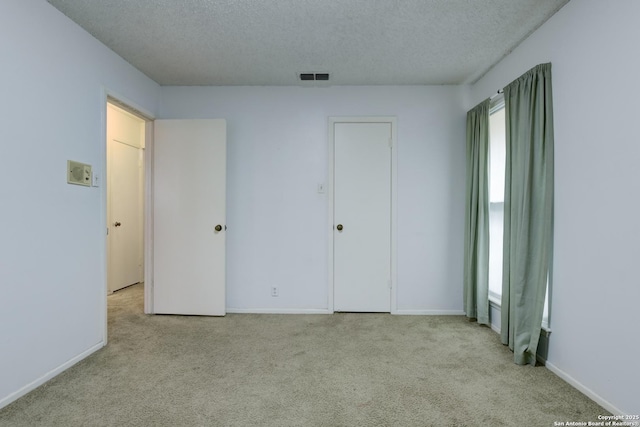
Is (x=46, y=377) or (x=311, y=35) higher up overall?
(x=311, y=35)

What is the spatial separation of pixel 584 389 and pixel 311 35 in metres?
2.98

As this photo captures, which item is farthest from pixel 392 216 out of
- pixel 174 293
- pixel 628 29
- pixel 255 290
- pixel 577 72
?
pixel 174 293

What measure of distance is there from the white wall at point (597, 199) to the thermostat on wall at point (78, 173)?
3.32 meters

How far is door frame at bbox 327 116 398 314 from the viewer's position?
11.3 feet

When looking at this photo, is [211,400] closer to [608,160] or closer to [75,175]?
[75,175]

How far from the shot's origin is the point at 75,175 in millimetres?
2293

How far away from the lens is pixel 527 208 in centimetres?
228

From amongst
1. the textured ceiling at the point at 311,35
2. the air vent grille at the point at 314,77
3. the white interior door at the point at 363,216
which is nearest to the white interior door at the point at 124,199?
the textured ceiling at the point at 311,35

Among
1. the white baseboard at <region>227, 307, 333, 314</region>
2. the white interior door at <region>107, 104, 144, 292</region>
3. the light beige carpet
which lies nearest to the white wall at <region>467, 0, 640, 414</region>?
the light beige carpet

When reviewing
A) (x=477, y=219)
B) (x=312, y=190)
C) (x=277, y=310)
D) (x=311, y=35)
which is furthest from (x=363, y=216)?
(x=311, y=35)

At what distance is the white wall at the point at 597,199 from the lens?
1.65m

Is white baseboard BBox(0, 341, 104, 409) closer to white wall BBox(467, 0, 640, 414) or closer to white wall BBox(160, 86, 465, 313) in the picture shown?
white wall BBox(160, 86, 465, 313)

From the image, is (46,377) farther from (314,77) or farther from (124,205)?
(314,77)

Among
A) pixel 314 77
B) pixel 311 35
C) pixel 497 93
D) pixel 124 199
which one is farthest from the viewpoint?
pixel 124 199
